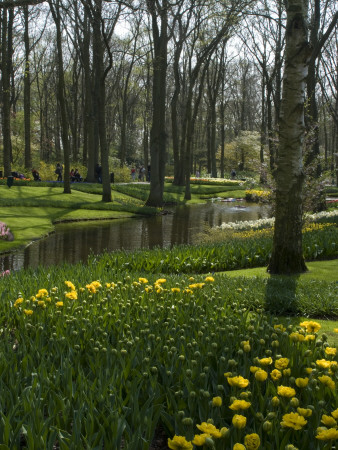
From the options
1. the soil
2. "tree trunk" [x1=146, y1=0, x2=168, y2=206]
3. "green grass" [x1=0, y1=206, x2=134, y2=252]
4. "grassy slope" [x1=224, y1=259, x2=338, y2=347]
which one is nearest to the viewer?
the soil

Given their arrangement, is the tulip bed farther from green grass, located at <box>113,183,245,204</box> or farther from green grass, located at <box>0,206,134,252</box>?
green grass, located at <box>113,183,245,204</box>

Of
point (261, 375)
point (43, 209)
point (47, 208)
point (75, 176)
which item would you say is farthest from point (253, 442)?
point (75, 176)

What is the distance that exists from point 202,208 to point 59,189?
27.3 ft

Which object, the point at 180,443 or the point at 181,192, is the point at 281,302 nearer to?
the point at 180,443

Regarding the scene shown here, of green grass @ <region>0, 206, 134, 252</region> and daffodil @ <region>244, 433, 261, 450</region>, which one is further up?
daffodil @ <region>244, 433, 261, 450</region>

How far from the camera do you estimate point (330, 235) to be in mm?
11398

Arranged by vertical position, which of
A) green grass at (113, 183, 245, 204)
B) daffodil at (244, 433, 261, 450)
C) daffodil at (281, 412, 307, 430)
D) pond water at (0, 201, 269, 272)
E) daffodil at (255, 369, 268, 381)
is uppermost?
green grass at (113, 183, 245, 204)

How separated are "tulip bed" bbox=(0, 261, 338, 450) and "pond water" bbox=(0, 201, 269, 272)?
4863mm

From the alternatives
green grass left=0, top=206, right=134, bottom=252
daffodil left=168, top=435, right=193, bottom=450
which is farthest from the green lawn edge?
green grass left=0, top=206, right=134, bottom=252

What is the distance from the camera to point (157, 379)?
339cm

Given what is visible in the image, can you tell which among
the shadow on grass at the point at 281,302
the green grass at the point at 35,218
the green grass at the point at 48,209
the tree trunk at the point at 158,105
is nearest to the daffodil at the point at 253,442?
the shadow on grass at the point at 281,302

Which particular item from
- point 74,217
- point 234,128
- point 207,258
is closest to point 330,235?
point 207,258

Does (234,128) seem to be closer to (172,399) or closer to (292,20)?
(292,20)

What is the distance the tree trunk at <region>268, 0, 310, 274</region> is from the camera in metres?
8.02
